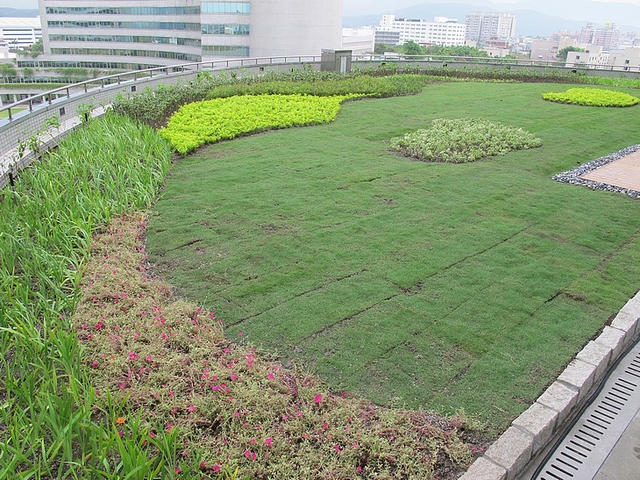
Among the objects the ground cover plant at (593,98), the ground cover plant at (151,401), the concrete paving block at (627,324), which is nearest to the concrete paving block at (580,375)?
the concrete paving block at (627,324)

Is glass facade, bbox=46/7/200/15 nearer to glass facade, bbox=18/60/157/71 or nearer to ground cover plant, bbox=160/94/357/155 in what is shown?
glass facade, bbox=18/60/157/71

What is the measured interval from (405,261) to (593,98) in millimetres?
11951

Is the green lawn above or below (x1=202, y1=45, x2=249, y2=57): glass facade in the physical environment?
below

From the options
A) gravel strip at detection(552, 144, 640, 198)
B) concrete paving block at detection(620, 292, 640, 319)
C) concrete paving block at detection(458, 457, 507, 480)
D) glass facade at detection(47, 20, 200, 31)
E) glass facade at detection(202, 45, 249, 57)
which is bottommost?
concrete paving block at detection(458, 457, 507, 480)

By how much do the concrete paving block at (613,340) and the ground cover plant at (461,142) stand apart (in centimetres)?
507

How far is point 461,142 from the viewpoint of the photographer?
9609mm

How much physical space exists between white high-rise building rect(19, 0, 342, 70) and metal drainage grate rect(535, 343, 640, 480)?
4798cm

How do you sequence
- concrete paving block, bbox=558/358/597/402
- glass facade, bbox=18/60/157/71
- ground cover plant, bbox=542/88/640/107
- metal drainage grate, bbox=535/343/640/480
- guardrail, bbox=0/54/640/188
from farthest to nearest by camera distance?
glass facade, bbox=18/60/157/71 → ground cover plant, bbox=542/88/640/107 → guardrail, bbox=0/54/640/188 → concrete paving block, bbox=558/358/597/402 → metal drainage grate, bbox=535/343/640/480

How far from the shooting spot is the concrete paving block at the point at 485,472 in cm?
287

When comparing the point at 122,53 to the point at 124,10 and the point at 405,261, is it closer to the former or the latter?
the point at 124,10

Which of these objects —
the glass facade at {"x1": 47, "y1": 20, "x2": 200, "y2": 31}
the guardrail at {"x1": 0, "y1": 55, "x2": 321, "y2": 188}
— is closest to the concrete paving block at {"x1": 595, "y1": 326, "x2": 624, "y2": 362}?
the guardrail at {"x1": 0, "y1": 55, "x2": 321, "y2": 188}

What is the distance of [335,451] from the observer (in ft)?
9.95

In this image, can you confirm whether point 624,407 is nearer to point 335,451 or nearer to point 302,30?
point 335,451

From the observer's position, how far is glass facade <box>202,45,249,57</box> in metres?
62.1
